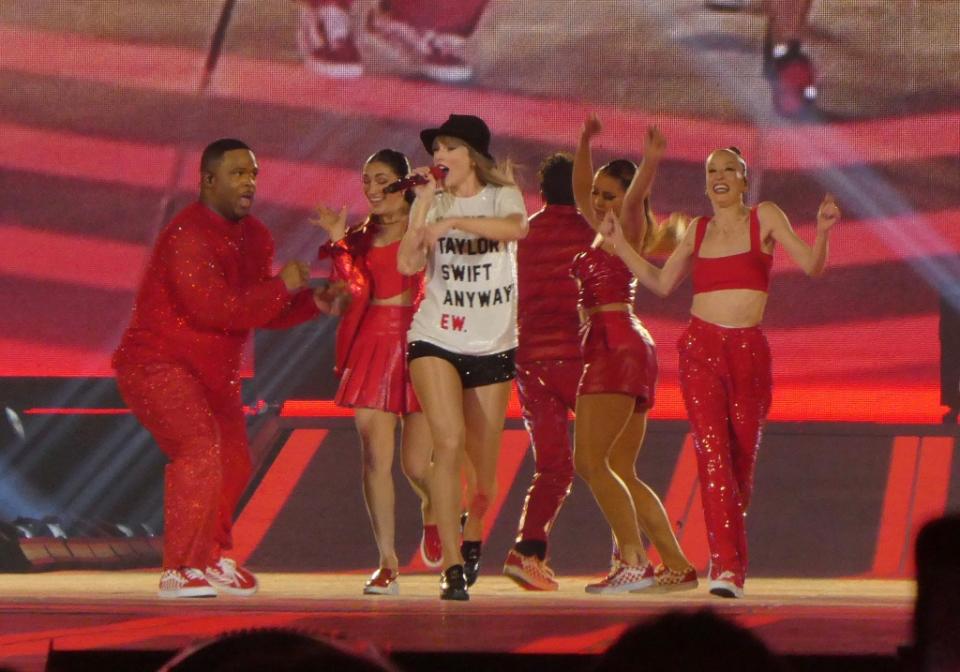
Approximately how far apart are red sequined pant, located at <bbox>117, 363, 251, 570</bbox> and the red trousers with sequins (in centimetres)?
152

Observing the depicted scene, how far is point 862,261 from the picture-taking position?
695 centimetres

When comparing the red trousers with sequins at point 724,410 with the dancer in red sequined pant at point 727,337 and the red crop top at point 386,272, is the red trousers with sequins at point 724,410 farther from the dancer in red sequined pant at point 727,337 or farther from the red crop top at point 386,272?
the red crop top at point 386,272

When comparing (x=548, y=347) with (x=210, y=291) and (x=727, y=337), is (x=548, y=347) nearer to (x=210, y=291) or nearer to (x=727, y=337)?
(x=727, y=337)

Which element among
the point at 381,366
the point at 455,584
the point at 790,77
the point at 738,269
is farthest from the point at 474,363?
the point at 790,77

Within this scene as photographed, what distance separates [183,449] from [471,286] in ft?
3.32

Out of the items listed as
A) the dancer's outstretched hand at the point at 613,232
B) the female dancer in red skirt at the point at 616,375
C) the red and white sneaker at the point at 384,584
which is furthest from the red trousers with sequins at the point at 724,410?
the red and white sneaker at the point at 384,584

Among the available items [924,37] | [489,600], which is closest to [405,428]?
[489,600]

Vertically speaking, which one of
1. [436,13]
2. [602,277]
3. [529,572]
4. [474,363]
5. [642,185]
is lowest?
[529,572]

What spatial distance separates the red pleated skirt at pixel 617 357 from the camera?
5.51 metres

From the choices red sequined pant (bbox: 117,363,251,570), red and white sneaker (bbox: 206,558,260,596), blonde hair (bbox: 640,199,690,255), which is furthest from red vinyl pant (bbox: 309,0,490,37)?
red and white sneaker (bbox: 206,558,260,596)

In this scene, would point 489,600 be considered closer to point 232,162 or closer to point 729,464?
point 729,464

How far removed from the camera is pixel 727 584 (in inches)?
211

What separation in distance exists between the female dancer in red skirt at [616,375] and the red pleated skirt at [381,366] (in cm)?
61

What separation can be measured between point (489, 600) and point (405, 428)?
65 centimetres
